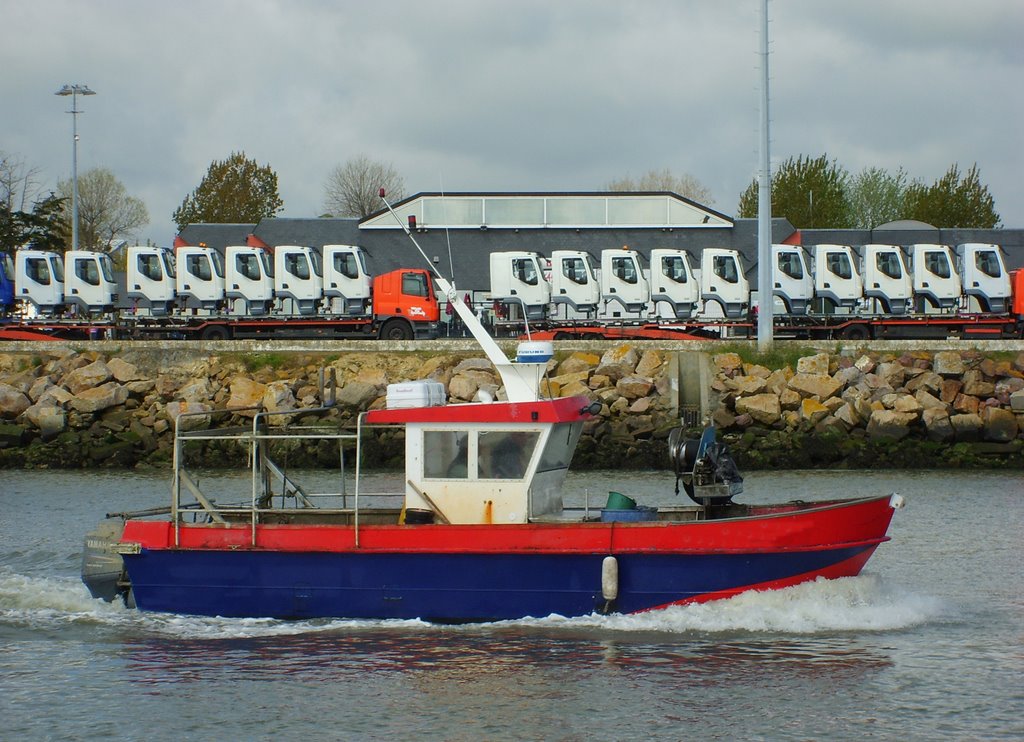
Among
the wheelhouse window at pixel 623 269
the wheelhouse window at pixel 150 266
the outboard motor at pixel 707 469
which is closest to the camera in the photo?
the outboard motor at pixel 707 469

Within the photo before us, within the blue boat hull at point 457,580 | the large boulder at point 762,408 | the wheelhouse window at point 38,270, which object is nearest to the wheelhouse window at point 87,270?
the wheelhouse window at point 38,270

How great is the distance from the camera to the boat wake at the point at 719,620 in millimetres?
12344

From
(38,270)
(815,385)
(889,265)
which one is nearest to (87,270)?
(38,270)

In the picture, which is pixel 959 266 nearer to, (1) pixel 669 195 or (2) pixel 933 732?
(1) pixel 669 195

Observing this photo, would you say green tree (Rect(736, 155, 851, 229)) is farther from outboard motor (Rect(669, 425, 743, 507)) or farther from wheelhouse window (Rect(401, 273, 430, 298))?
outboard motor (Rect(669, 425, 743, 507))

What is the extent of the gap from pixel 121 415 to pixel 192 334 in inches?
256

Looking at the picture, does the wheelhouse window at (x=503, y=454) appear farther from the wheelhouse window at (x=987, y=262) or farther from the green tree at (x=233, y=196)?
the green tree at (x=233, y=196)

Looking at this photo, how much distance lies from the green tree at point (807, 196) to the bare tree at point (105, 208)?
110 feet

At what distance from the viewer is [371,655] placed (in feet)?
39.5

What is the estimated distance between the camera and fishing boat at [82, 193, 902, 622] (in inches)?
479

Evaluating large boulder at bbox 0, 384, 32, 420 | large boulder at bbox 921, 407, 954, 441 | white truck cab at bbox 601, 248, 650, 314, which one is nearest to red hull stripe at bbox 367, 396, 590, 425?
large boulder at bbox 921, 407, 954, 441

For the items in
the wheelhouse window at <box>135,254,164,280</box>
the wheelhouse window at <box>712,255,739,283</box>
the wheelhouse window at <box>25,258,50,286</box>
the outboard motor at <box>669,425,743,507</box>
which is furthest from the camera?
the wheelhouse window at <box>25,258,50,286</box>

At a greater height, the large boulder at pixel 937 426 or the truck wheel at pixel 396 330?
the truck wheel at pixel 396 330

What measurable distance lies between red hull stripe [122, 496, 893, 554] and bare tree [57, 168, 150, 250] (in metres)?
59.9
